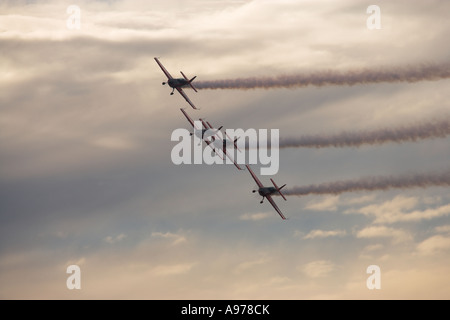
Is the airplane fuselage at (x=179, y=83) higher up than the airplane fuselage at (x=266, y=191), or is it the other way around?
Answer: the airplane fuselage at (x=179, y=83)

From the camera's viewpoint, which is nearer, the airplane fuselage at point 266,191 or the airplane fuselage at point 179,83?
the airplane fuselage at point 266,191

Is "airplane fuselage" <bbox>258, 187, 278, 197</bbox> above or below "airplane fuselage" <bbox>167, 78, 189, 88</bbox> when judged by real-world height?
below

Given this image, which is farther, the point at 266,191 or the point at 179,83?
the point at 179,83

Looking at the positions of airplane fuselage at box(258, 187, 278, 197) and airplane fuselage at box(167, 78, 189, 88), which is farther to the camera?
airplane fuselage at box(167, 78, 189, 88)

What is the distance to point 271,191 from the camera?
94062mm

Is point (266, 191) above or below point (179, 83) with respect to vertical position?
below
